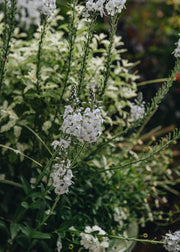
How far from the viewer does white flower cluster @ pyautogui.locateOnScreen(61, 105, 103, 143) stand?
137 cm

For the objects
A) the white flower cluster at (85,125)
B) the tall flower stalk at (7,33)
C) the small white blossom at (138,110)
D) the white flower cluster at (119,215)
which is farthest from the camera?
the white flower cluster at (119,215)

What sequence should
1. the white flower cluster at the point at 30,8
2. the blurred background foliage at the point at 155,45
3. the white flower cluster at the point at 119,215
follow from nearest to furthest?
the white flower cluster at the point at 119,215
the white flower cluster at the point at 30,8
the blurred background foliage at the point at 155,45

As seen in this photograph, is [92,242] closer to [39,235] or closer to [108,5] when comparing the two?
[39,235]

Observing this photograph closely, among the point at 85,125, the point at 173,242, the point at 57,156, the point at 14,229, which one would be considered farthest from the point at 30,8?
the point at 173,242

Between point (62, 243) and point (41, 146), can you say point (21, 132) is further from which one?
point (62, 243)

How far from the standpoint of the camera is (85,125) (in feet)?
4.49

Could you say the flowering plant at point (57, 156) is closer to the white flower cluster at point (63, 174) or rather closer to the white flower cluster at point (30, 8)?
the white flower cluster at point (63, 174)

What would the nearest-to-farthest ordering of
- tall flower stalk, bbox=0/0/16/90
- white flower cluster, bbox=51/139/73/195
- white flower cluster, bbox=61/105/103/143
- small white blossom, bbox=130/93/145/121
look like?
white flower cluster, bbox=61/105/103/143
white flower cluster, bbox=51/139/73/195
tall flower stalk, bbox=0/0/16/90
small white blossom, bbox=130/93/145/121

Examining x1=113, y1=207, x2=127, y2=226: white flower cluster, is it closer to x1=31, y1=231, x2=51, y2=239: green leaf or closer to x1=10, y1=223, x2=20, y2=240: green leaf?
x1=31, y1=231, x2=51, y2=239: green leaf

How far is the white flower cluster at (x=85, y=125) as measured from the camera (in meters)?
1.37

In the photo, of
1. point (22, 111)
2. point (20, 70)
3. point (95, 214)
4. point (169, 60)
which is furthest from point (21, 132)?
point (169, 60)

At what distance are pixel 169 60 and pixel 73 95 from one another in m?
3.97

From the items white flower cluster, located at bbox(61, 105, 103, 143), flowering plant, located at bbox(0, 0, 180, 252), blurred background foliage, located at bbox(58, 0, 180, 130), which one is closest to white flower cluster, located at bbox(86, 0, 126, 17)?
flowering plant, located at bbox(0, 0, 180, 252)

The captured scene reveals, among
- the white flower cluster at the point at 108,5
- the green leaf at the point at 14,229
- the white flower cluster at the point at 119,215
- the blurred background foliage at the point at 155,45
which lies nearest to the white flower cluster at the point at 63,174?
the green leaf at the point at 14,229
